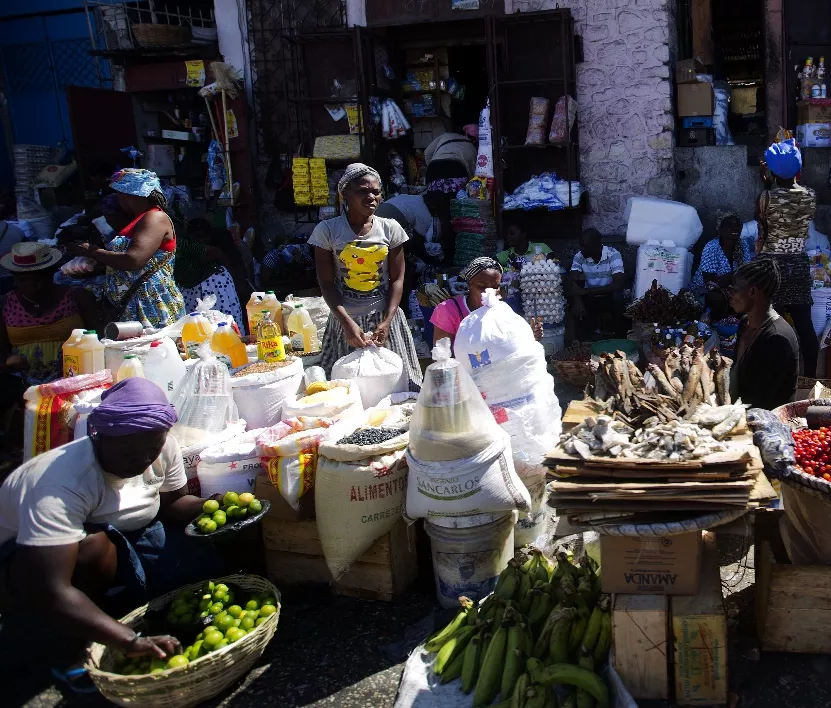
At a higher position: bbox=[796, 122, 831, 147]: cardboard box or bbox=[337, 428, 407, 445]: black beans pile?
bbox=[796, 122, 831, 147]: cardboard box

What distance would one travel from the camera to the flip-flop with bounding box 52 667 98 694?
316 centimetres

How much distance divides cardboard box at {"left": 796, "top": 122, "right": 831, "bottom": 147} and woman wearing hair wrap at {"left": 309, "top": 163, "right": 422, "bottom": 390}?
5.02 m

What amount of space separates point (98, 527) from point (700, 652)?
2361mm

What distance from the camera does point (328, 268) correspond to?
15.8 ft

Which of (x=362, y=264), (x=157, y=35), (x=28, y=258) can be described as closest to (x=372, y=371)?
(x=362, y=264)

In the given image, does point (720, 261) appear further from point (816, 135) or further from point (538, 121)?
point (538, 121)

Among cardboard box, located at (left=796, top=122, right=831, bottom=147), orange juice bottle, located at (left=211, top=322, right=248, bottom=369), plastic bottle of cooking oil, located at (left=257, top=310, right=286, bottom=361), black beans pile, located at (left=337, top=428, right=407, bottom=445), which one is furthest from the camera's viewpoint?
cardboard box, located at (left=796, top=122, right=831, bottom=147)

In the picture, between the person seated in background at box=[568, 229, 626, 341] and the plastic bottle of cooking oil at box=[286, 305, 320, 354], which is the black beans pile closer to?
the plastic bottle of cooking oil at box=[286, 305, 320, 354]

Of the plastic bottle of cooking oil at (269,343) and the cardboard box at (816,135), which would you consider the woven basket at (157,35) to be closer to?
the plastic bottle of cooking oil at (269,343)

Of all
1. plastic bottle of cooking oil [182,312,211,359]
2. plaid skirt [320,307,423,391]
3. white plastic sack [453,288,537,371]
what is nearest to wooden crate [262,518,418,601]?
white plastic sack [453,288,537,371]

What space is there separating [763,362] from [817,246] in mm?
4051

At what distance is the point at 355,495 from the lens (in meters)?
3.52

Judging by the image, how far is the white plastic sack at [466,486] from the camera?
11.1ft

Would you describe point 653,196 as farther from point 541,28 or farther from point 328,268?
point 328,268
